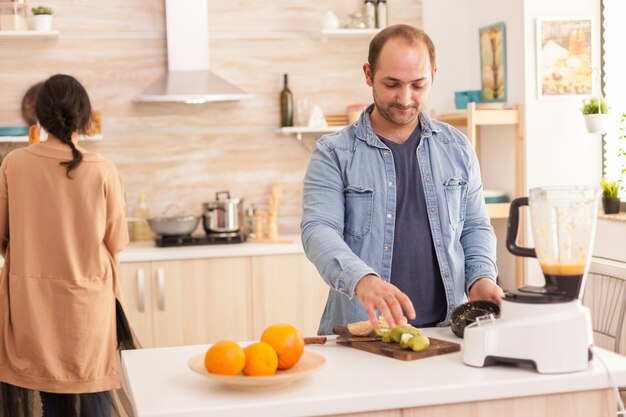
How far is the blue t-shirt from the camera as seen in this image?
7.82 feet

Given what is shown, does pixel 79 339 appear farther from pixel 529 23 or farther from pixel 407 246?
pixel 529 23

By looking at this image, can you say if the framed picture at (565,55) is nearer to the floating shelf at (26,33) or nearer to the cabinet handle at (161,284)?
the cabinet handle at (161,284)

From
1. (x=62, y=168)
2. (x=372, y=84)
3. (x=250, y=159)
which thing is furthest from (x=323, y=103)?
(x=372, y=84)

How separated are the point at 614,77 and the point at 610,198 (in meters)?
0.65

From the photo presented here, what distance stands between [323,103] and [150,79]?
0.99m

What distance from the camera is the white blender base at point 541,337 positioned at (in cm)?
182

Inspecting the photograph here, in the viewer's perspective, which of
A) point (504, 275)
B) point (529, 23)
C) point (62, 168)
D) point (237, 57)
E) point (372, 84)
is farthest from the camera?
point (237, 57)

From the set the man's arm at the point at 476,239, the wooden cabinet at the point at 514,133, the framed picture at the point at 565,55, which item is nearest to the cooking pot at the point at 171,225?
the wooden cabinet at the point at 514,133

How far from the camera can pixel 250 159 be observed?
5094mm

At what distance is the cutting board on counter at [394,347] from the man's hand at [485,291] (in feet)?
0.75

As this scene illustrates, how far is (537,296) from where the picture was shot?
6.02ft

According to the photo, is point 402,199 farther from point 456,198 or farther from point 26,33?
point 26,33

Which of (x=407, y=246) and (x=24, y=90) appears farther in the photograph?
(x=24, y=90)

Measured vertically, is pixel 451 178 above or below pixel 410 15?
below
